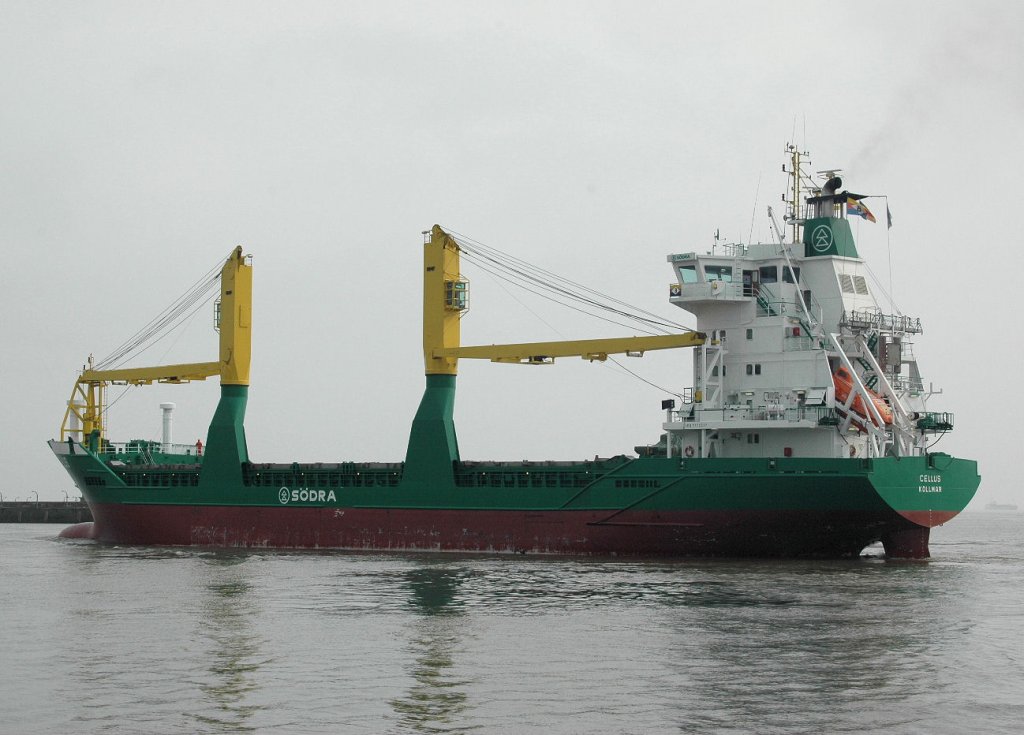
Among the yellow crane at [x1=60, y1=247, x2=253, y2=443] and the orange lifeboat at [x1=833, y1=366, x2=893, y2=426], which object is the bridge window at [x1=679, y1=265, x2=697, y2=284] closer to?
the orange lifeboat at [x1=833, y1=366, x2=893, y2=426]

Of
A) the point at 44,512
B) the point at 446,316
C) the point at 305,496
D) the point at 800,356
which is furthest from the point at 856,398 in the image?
the point at 44,512

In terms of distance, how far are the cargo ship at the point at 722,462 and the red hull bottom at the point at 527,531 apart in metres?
0.05

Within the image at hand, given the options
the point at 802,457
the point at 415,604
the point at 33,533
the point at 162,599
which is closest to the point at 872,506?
the point at 802,457

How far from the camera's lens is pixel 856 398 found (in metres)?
32.1

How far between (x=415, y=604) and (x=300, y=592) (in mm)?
3287

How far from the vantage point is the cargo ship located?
103 feet

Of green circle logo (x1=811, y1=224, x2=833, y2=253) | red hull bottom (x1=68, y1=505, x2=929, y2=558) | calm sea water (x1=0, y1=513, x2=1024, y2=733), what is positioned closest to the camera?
calm sea water (x1=0, y1=513, x2=1024, y2=733)

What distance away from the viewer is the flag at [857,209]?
3472 centimetres

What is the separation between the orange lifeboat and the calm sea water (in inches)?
154

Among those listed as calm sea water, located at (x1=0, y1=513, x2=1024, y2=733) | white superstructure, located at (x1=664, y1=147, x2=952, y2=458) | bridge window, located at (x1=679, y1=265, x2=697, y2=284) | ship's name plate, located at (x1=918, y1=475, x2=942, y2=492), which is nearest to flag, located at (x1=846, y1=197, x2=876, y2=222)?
white superstructure, located at (x1=664, y1=147, x2=952, y2=458)

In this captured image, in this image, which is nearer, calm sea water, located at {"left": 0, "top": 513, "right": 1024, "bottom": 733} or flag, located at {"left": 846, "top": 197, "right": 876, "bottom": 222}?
calm sea water, located at {"left": 0, "top": 513, "right": 1024, "bottom": 733}

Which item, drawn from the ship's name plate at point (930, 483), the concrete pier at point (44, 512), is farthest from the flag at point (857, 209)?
the concrete pier at point (44, 512)

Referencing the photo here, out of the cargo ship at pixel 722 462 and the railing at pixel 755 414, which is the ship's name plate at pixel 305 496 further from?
the railing at pixel 755 414

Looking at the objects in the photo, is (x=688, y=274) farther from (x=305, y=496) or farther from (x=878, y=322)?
(x=305, y=496)
